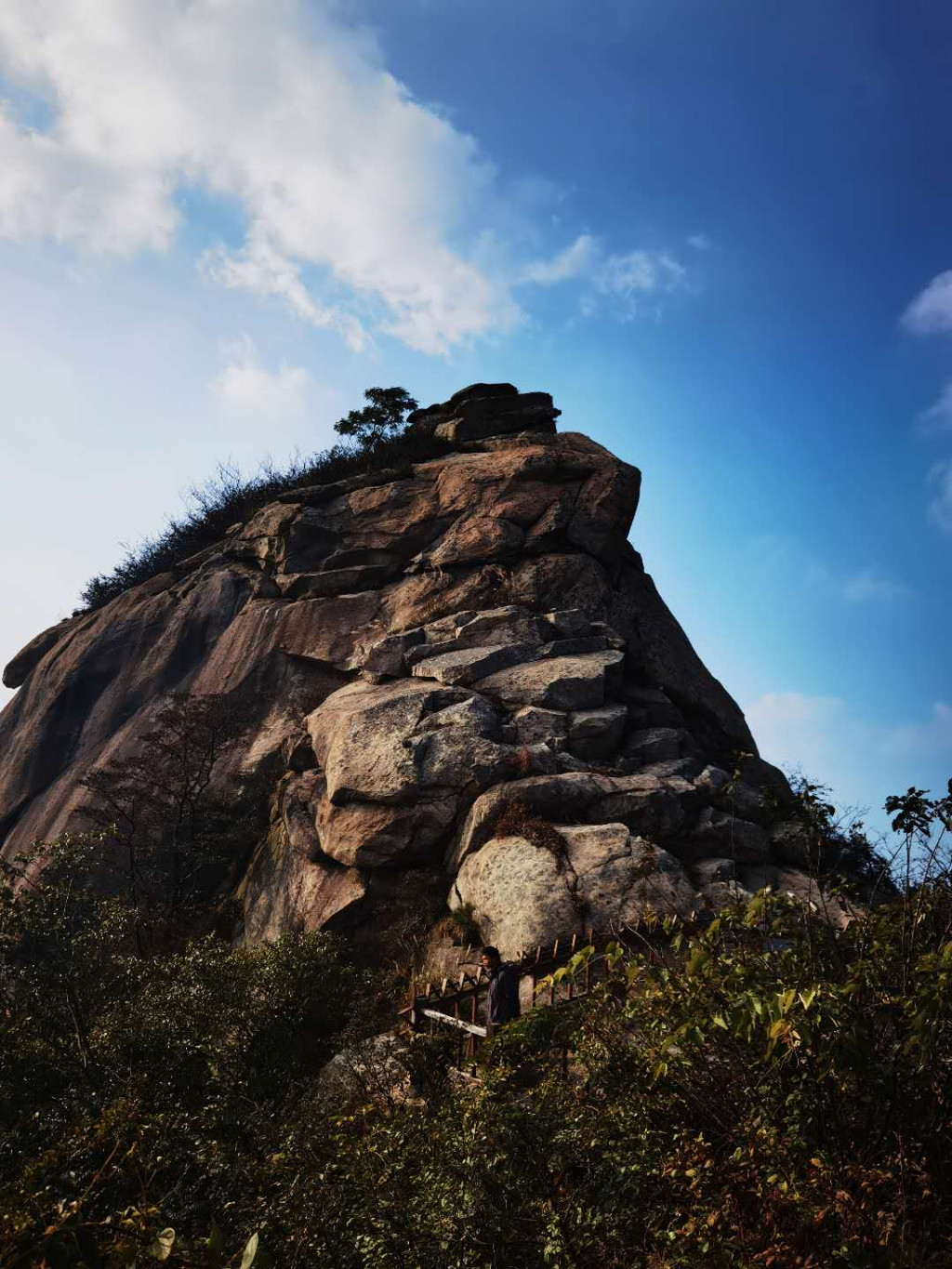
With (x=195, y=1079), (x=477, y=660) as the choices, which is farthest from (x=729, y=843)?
(x=195, y=1079)

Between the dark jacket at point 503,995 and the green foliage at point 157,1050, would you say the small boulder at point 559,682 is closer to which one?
the green foliage at point 157,1050

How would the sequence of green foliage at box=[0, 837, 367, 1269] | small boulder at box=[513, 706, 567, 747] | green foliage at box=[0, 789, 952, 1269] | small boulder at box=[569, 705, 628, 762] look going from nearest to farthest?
green foliage at box=[0, 789, 952, 1269] < green foliage at box=[0, 837, 367, 1269] < small boulder at box=[513, 706, 567, 747] < small boulder at box=[569, 705, 628, 762]

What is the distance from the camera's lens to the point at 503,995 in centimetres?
1034

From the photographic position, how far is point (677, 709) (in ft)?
69.8

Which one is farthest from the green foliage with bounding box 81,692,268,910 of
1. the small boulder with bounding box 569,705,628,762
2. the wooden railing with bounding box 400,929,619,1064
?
the wooden railing with bounding box 400,929,619,1064

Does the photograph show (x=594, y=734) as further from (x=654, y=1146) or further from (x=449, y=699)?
(x=654, y=1146)

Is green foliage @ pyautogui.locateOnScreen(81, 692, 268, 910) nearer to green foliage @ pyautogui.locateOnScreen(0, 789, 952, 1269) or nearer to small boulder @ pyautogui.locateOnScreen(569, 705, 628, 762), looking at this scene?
small boulder @ pyautogui.locateOnScreen(569, 705, 628, 762)

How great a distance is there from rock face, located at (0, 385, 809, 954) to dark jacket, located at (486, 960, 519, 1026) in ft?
9.81

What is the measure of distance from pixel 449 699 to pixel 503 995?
8.98m

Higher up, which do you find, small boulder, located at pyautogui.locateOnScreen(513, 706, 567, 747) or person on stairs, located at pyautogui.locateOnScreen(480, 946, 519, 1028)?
small boulder, located at pyautogui.locateOnScreen(513, 706, 567, 747)

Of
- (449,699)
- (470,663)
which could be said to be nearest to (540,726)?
(449,699)

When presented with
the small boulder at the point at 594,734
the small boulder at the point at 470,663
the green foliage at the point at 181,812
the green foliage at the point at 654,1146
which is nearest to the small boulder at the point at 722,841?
the small boulder at the point at 594,734

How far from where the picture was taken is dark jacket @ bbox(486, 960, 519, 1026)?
1023 cm

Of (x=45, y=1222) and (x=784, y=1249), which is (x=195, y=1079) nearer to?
(x=45, y=1222)
